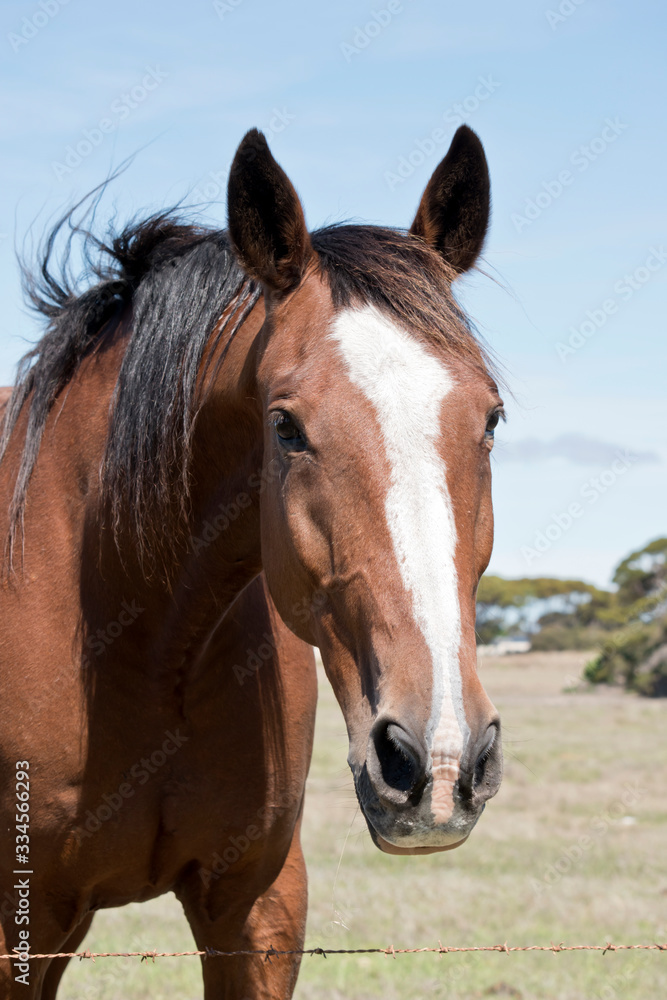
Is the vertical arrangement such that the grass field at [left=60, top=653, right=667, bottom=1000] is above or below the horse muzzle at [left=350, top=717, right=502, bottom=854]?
below

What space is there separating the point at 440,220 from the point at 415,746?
1521mm

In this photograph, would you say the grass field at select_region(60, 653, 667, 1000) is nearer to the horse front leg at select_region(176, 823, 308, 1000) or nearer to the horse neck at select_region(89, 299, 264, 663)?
the horse front leg at select_region(176, 823, 308, 1000)

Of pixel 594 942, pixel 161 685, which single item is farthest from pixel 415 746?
pixel 594 942

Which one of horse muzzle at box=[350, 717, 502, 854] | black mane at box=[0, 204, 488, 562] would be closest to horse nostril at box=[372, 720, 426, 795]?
horse muzzle at box=[350, 717, 502, 854]

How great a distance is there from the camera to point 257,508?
2553 mm

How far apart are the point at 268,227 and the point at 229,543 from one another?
86 centimetres

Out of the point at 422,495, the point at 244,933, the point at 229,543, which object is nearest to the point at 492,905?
the point at 244,933

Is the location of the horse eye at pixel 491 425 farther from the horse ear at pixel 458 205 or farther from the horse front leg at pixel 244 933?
the horse front leg at pixel 244 933

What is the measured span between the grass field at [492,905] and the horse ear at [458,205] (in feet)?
4.34

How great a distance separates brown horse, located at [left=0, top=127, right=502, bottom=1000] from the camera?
1997 millimetres

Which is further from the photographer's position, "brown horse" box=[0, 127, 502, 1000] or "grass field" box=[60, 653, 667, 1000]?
"grass field" box=[60, 653, 667, 1000]

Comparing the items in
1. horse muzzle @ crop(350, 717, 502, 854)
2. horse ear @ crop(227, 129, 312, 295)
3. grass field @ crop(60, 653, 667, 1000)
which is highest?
horse ear @ crop(227, 129, 312, 295)

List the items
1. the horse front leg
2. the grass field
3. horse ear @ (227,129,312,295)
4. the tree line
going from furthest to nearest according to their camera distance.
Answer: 1. the tree line
2. the grass field
3. the horse front leg
4. horse ear @ (227,129,312,295)

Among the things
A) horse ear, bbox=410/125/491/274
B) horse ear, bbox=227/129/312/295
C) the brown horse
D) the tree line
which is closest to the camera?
the brown horse
